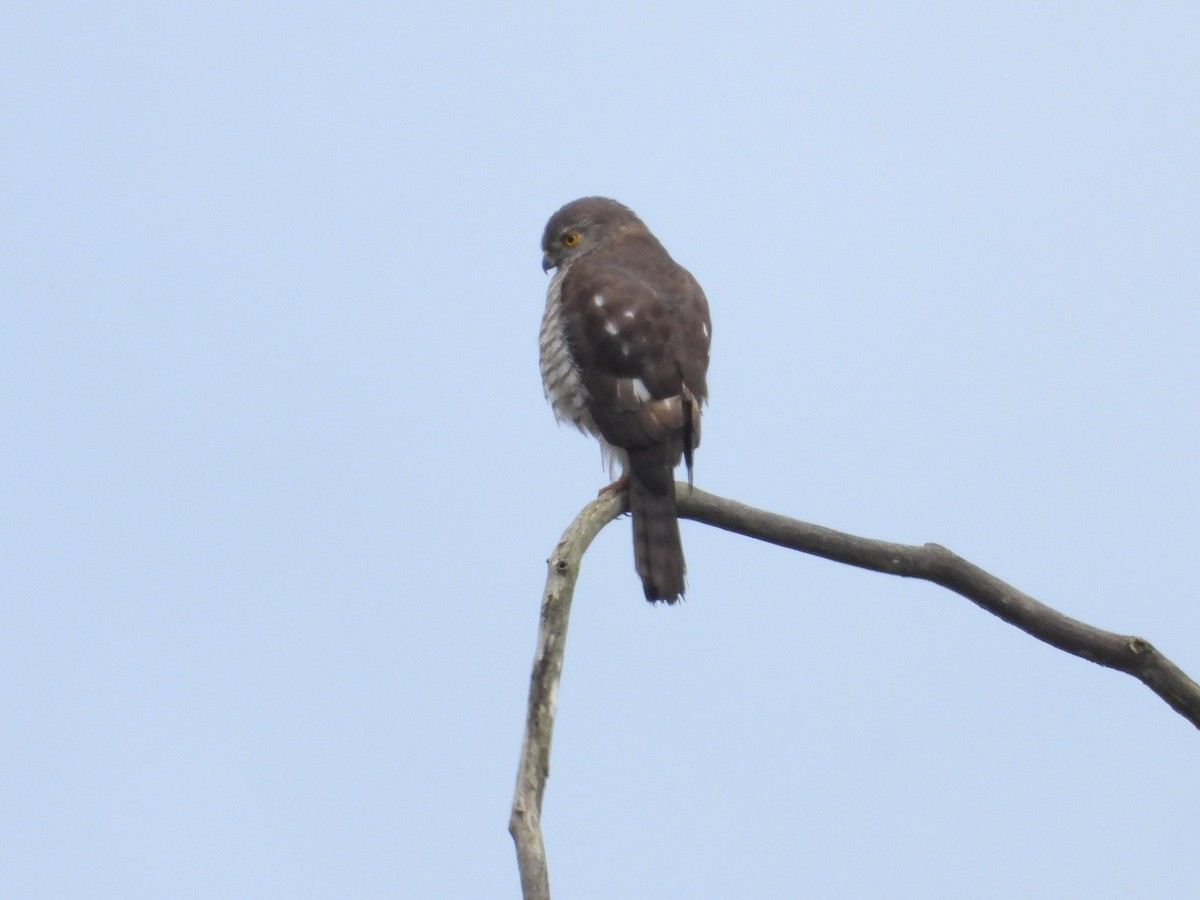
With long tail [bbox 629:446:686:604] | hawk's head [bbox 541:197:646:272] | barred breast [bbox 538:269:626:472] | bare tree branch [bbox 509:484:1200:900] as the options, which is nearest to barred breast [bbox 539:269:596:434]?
barred breast [bbox 538:269:626:472]

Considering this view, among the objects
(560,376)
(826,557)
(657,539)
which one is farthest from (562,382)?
(826,557)

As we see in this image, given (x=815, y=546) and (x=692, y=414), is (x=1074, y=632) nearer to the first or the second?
(x=815, y=546)

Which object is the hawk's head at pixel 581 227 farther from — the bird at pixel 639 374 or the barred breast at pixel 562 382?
the barred breast at pixel 562 382

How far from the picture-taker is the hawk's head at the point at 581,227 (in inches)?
303

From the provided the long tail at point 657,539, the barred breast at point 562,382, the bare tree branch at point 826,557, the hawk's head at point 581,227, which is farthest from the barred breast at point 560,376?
the bare tree branch at point 826,557

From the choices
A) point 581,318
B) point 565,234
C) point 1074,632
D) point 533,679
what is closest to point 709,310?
point 581,318

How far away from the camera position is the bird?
558cm

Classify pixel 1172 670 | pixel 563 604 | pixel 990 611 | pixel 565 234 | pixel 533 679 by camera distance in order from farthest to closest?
1. pixel 565 234
2. pixel 990 611
3. pixel 1172 670
4. pixel 563 604
5. pixel 533 679

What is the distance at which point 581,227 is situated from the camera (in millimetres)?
7766

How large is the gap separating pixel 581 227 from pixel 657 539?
2623mm

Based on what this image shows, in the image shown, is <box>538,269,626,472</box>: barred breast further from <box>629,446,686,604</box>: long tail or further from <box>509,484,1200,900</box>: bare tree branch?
<box>509,484,1200,900</box>: bare tree branch

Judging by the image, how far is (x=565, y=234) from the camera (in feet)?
25.5

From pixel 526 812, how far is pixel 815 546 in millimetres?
1587

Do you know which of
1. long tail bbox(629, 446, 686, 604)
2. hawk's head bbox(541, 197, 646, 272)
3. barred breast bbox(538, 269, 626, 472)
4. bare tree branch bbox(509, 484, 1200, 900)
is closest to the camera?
bare tree branch bbox(509, 484, 1200, 900)
